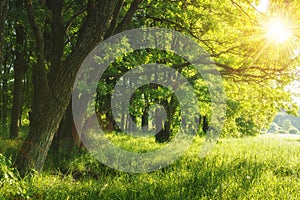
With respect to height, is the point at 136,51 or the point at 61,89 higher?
the point at 136,51

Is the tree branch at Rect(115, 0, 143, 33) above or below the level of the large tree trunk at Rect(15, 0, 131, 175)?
above

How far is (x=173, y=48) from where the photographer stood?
12680mm

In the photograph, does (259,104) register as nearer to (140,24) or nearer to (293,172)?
(293,172)

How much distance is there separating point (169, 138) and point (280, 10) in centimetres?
1023

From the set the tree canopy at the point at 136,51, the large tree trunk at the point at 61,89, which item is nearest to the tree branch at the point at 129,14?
the tree canopy at the point at 136,51

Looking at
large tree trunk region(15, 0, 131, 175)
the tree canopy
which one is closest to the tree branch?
the tree canopy

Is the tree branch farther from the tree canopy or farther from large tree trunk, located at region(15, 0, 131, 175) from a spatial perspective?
large tree trunk, located at region(15, 0, 131, 175)

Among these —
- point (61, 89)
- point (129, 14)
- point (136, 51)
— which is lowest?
point (61, 89)

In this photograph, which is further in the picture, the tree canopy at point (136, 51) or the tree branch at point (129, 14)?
the tree branch at point (129, 14)

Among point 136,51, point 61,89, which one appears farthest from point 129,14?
point 61,89

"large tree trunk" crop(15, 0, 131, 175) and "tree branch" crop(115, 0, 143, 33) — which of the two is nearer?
"large tree trunk" crop(15, 0, 131, 175)

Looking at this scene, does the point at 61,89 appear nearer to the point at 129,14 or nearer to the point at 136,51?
the point at 129,14

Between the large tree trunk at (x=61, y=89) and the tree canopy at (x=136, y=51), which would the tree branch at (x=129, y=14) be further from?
the large tree trunk at (x=61, y=89)

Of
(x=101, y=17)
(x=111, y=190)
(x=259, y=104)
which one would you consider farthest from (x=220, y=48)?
(x=111, y=190)
